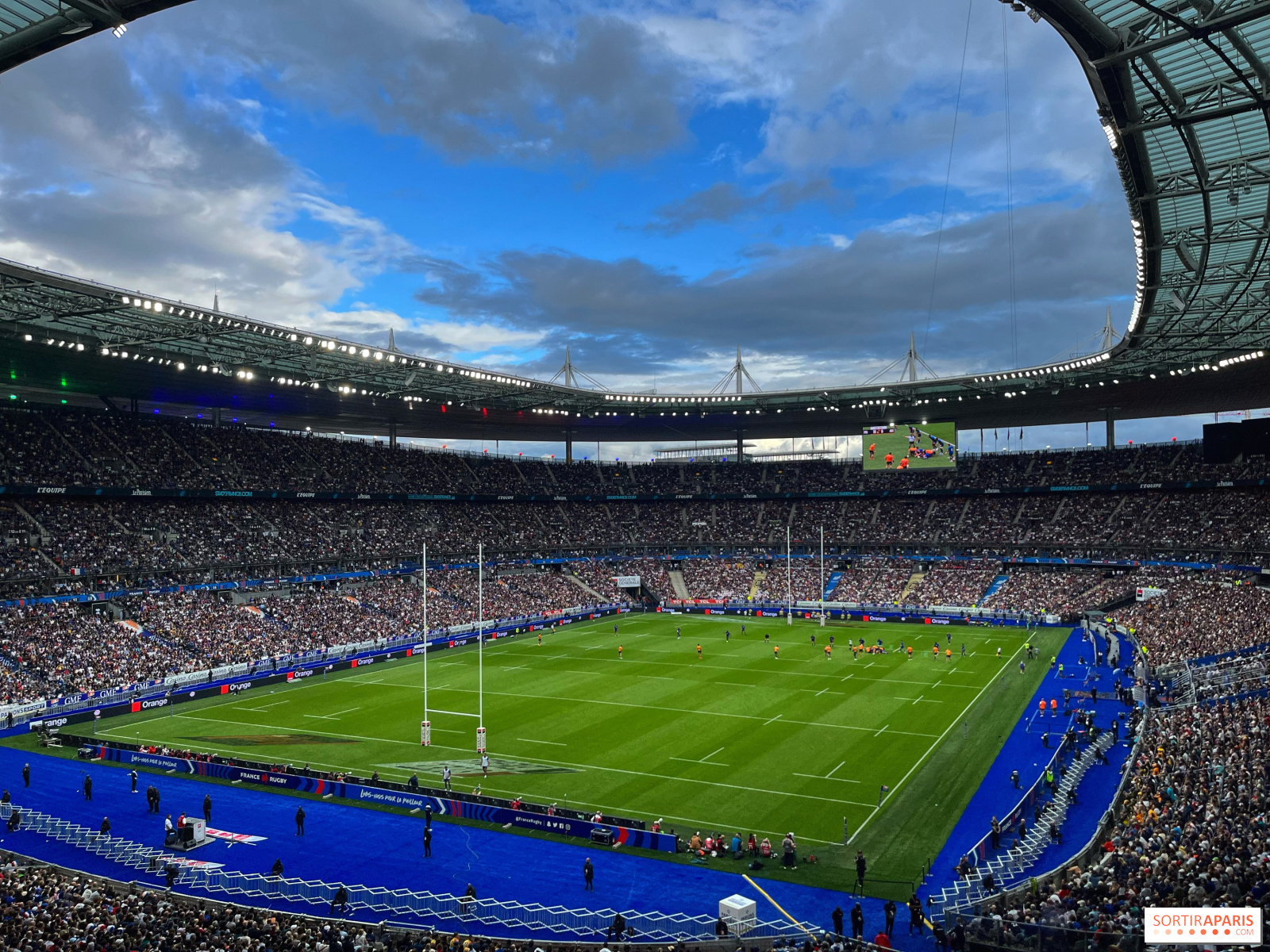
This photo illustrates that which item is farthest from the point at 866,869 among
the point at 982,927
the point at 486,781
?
the point at 486,781

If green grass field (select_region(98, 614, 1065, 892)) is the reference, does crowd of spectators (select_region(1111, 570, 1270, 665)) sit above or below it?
above

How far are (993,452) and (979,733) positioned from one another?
6248 centimetres

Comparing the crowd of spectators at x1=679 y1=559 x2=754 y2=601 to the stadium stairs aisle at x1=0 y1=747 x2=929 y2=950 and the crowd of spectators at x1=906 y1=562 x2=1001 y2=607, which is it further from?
the stadium stairs aisle at x1=0 y1=747 x2=929 y2=950

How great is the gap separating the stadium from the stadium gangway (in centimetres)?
15

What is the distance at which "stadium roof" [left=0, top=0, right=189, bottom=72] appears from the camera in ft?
42.2

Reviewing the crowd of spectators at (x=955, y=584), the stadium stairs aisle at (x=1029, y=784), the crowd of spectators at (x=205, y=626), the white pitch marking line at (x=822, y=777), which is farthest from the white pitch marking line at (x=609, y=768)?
the crowd of spectators at (x=955, y=584)

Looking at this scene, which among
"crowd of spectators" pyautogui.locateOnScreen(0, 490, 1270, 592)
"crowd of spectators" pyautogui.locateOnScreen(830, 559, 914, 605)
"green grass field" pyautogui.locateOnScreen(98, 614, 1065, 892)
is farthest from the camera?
"crowd of spectators" pyautogui.locateOnScreen(830, 559, 914, 605)

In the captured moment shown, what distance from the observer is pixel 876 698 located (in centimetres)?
4581

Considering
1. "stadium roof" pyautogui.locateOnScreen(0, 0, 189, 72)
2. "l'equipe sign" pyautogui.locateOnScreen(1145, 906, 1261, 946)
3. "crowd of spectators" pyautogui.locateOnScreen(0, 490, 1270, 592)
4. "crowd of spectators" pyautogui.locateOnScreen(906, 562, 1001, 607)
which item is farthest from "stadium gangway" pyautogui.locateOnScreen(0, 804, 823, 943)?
"crowd of spectators" pyautogui.locateOnScreen(906, 562, 1001, 607)

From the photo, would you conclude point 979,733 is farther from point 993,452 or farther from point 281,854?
point 993,452

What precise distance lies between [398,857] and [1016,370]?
56344 mm

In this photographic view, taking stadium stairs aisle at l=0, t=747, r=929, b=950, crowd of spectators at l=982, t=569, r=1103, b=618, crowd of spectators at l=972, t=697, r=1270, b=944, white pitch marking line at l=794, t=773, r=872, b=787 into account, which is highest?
crowd of spectators at l=982, t=569, r=1103, b=618

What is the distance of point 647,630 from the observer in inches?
2842

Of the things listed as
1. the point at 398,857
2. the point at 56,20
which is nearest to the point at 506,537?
the point at 398,857
